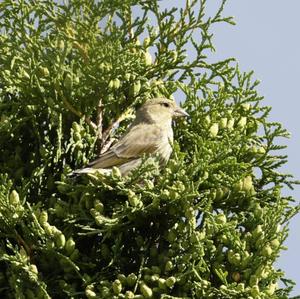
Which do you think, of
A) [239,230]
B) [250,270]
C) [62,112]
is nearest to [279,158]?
[239,230]

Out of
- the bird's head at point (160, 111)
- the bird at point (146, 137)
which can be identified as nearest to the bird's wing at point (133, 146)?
the bird at point (146, 137)

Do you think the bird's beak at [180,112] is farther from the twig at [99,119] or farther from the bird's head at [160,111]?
the twig at [99,119]

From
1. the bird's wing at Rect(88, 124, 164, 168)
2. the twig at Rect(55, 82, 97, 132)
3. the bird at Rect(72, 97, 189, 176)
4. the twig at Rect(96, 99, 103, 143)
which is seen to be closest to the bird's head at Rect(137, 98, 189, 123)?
the bird at Rect(72, 97, 189, 176)

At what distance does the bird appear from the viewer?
7.65 metres

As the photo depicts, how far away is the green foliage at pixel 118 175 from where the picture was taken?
264 inches

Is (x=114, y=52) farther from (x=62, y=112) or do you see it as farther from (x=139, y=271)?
(x=139, y=271)

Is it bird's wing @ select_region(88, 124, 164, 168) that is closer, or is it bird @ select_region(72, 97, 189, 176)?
bird's wing @ select_region(88, 124, 164, 168)

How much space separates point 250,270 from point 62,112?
2299 mm

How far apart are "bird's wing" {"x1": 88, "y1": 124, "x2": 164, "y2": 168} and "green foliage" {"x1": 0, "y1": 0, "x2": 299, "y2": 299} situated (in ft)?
0.67

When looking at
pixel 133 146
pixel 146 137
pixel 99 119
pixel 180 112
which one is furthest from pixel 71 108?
Answer: pixel 180 112

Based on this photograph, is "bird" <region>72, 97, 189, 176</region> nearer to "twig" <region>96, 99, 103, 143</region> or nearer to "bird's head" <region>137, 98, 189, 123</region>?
"bird's head" <region>137, 98, 189, 123</region>

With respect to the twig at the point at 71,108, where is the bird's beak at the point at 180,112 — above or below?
above

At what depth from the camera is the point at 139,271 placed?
21.8 ft

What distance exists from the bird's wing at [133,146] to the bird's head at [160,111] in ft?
0.42
